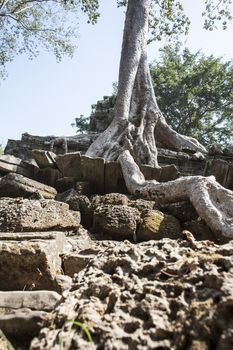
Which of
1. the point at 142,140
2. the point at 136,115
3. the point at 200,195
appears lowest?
the point at 200,195

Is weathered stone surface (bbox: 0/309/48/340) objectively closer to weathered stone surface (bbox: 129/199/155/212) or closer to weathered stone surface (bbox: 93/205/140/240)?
weathered stone surface (bbox: 93/205/140/240)

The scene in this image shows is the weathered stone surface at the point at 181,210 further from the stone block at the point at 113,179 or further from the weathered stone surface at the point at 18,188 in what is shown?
the weathered stone surface at the point at 18,188

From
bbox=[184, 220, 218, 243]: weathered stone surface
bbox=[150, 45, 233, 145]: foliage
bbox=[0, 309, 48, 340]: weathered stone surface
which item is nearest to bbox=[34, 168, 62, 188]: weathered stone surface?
bbox=[184, 220, 218, 243]: weathered stone surface

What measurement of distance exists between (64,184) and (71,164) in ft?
0.65

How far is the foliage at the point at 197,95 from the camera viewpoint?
60.3 feet

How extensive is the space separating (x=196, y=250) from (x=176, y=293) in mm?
255

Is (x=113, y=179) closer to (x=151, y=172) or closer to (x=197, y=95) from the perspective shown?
(x=151, y=172)

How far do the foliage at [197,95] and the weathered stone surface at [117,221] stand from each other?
17129 mm

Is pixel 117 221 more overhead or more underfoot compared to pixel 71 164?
more underfoot

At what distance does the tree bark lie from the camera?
86.3 inches

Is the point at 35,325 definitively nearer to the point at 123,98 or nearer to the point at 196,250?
the point at 196,250

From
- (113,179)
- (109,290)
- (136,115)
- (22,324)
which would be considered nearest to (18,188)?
(113,179)

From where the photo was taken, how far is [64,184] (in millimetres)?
3115

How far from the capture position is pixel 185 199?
2.64m
